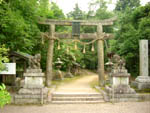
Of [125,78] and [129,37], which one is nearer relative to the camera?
[125,78]

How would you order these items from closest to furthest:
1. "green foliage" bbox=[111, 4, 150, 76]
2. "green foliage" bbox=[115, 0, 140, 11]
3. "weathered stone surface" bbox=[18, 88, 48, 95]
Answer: "weathered stone surface" bbox=[18, 88, 48, 95] → "green foliage" bbox=[111, 4, 150, 76] → "green foliage" bbox=[115, 0, 140, 11]

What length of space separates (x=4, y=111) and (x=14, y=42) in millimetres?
3750

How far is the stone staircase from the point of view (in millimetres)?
8633

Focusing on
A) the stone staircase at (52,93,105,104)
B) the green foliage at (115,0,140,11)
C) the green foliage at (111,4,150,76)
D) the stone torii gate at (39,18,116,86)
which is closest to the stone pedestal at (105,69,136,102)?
the stone staircase at (52,93,105,104)

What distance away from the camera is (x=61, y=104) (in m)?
8.34

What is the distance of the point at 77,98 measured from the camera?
8945mm

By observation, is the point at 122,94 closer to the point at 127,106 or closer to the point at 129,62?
the point at 127,106

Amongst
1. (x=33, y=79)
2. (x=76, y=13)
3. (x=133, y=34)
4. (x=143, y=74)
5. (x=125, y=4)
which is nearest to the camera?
(x=33, y=79)

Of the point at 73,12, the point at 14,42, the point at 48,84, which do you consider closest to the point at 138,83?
the point at 48,84

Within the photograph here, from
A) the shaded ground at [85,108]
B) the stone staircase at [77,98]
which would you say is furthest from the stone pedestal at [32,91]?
the stone staircase at [77,98]

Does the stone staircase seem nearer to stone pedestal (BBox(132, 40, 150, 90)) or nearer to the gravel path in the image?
the gravel path

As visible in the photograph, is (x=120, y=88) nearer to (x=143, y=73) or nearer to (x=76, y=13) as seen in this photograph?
(x=143, y=73)

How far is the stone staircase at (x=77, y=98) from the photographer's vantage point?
8.63 meters

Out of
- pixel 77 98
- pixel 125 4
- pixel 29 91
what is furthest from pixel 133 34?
pixel 125 4
